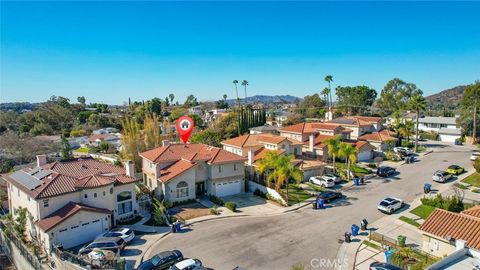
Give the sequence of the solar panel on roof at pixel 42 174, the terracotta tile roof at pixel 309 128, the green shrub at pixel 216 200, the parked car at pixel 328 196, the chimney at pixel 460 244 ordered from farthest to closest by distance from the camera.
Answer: the terracotta tile roof at pixel 309 128
the green shrub at pixel 216 200
the parked car at pixel 328 196
the solar panel on roof at pixel 42 174
the chimney at pixel 460 244

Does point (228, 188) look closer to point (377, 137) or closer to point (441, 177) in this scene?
point (441, 177)

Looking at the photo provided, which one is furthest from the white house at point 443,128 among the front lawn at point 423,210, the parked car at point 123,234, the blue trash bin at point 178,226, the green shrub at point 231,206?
the parked car at point 123,234

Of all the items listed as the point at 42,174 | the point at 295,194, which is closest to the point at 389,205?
the point at 295,194

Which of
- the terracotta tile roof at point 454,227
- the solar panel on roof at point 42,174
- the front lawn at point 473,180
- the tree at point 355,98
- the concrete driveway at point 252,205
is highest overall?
the tree at point 355,98

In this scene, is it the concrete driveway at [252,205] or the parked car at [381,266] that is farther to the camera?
the concrete driveway at [252,205]

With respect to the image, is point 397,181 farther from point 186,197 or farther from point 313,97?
point 313,97

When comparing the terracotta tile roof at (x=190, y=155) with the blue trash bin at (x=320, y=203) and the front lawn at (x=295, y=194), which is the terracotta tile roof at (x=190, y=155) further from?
the blue trash bin at (x=320, y=203)
